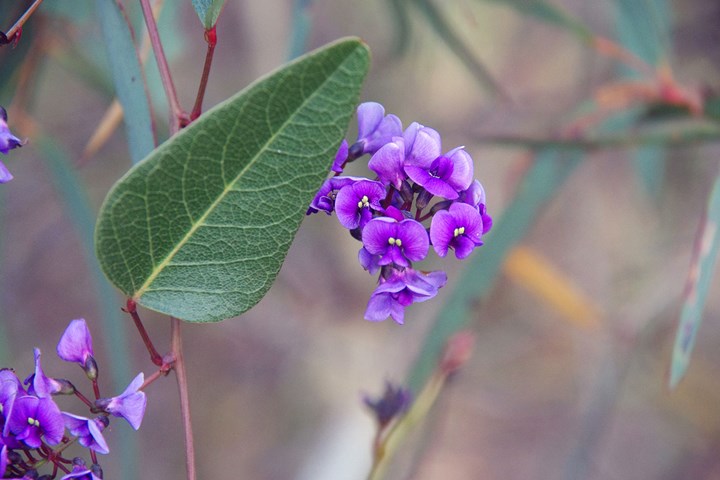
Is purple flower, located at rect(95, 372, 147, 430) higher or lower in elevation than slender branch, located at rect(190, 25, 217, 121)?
lower

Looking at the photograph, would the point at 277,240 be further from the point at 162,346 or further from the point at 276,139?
the point at 162,346

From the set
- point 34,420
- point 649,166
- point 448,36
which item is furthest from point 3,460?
point 649,166

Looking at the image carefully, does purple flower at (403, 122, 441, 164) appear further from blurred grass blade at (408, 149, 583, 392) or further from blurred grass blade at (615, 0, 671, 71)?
blurred grass blade at (615, 0, 671, 71)

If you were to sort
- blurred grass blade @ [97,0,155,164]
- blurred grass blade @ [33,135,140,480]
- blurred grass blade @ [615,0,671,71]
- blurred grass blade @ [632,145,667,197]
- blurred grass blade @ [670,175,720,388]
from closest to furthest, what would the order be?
blurred grass blade @ [97,0,155,164], blurred grass blade @ [670,175,720,388], blurred grass blade @ [33,135,140,480], blurred grass blade @ [615,0,671,71], blurred grass blade @ [632,145,667,197]

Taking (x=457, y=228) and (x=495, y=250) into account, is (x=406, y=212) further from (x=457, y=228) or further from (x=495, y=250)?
(x=495, y=250)

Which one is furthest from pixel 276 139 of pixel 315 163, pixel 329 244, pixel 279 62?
pixel 329 244

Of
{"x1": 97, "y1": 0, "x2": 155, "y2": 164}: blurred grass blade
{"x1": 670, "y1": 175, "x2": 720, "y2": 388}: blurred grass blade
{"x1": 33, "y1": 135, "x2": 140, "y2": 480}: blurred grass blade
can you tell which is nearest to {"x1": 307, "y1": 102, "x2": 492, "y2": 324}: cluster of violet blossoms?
{"x1": 97, "y1": 0, "x2": 155, "y2": 164}: blurred grass blade
